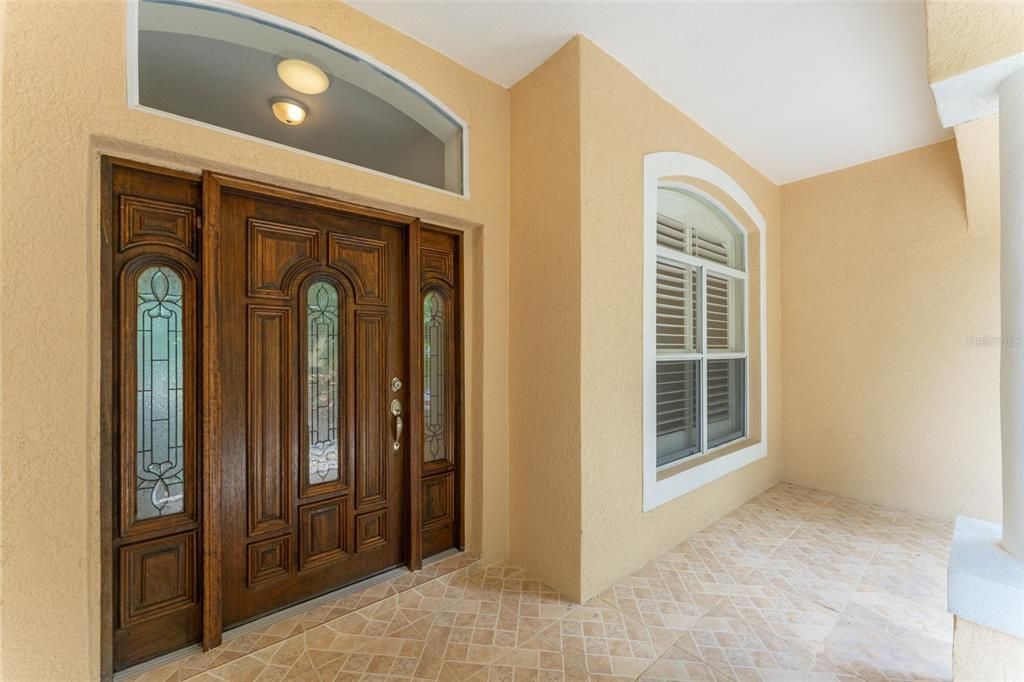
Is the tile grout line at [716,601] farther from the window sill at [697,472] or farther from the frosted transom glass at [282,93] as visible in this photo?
the frosted transom glass at [282,93]

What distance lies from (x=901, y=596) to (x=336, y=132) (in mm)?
4014

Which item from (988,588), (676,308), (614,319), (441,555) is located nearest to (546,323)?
(614,319)

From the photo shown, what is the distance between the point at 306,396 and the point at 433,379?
73cm

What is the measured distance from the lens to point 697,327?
332 cm

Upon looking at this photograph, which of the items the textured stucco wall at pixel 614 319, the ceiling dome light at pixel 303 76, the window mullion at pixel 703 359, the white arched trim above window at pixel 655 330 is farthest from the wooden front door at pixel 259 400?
the window mullion at pixel 703 359

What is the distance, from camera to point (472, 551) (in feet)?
8.28

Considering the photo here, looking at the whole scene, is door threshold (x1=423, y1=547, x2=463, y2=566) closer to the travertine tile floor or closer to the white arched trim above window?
the travertine tile floor

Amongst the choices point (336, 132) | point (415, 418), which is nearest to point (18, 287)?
point (336, 132)

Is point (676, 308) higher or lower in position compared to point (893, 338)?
higher

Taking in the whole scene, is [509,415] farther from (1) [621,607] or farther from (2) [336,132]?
(2) [336,132]

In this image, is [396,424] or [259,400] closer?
[259,400]

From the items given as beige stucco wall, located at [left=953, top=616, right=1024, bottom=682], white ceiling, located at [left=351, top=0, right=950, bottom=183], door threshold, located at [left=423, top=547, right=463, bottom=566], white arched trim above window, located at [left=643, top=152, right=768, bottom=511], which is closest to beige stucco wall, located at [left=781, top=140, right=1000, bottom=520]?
white arched trim above window, located at [left=643, top=152, right=768, bottom=511]

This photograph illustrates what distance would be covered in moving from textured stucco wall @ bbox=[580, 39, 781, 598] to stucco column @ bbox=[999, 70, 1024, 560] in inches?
56.6

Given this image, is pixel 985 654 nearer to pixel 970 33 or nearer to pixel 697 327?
pixel 970 33
